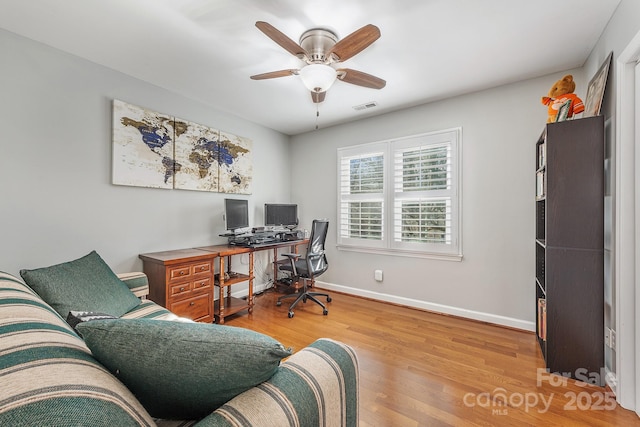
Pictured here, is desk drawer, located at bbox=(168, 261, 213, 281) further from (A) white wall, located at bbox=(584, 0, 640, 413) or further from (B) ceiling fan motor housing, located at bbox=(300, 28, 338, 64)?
(A) white wall, located at bbox=(584, 0, 640, 413)

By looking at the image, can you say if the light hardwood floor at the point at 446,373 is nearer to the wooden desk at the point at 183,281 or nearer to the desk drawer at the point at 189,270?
the wooden desk at the point at 183,281

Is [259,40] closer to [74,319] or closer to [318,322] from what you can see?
[74,319]

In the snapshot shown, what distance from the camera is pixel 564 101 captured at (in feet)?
6.66

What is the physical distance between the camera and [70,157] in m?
2.21

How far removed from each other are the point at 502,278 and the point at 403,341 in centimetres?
125

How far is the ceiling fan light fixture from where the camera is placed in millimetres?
1816

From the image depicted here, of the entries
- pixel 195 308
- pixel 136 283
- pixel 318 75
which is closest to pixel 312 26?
pixel 318 75

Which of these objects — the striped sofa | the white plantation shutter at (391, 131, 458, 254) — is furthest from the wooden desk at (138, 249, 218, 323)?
the white plantation shutter at (391, 131, 458, 254)

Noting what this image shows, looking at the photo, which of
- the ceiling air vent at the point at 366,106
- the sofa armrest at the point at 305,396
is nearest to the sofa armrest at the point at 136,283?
the sofa armrest at the point at 305,396

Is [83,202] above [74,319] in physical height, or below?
above

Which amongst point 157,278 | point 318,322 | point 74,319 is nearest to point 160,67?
point 157,278

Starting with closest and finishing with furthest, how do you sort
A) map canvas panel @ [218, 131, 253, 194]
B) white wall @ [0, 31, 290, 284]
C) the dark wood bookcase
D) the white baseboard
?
the dark wood bookcase → white wall @ [0, 31, 290, 284] → the white baseboard → map canvas panel @ [218, 131, 253, 194]

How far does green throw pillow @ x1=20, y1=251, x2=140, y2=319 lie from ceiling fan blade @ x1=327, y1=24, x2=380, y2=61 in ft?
7.12

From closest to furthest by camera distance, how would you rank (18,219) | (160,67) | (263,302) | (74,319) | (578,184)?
(74,319) < (578,184) < (18,219) < (160,67) < (263,302)
